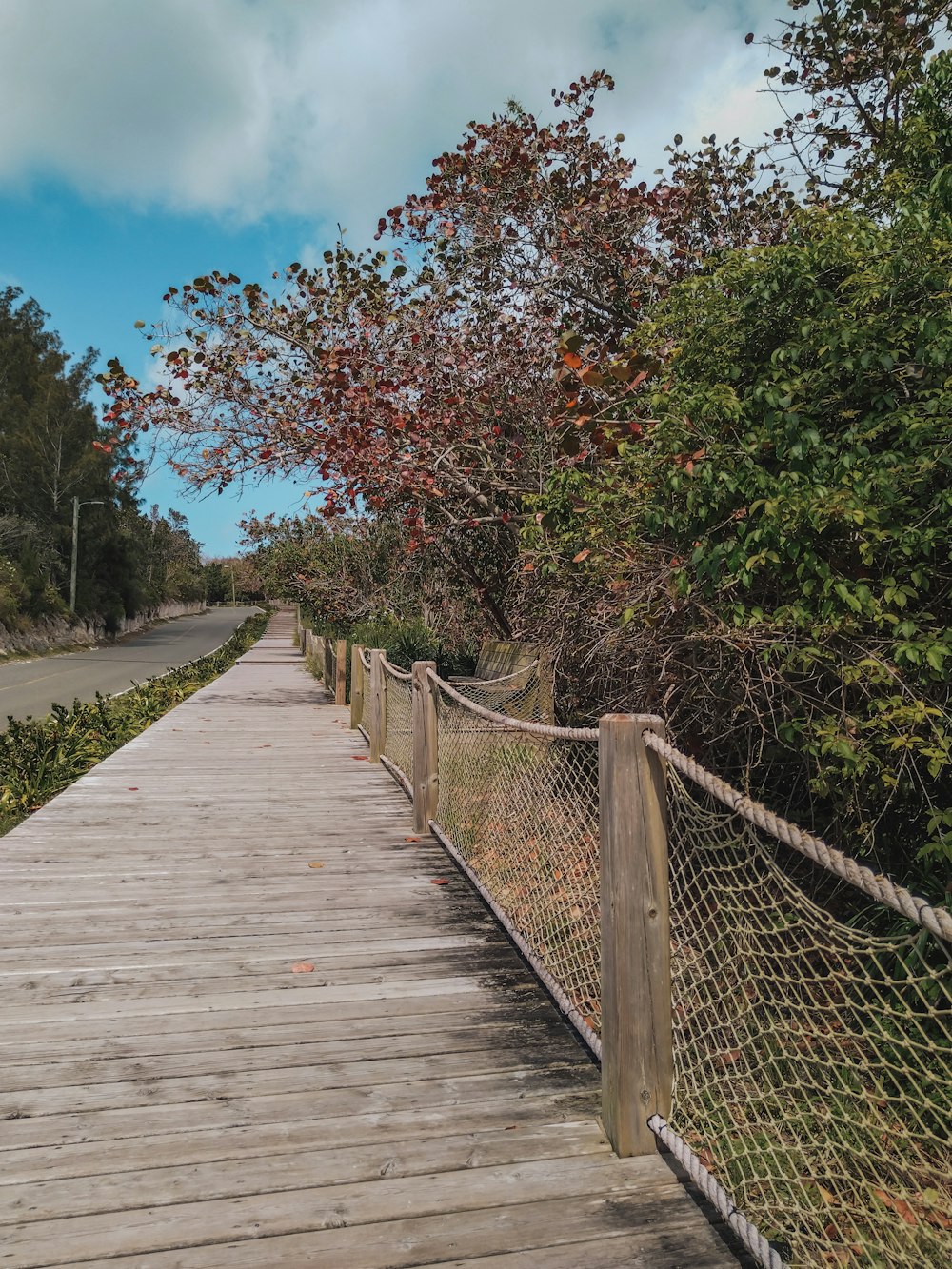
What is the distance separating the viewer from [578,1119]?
8.61 feet

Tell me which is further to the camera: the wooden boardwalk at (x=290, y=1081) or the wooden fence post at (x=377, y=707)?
the wooden fence post at (x=377, y=707)

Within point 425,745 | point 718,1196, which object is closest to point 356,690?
point 425,745

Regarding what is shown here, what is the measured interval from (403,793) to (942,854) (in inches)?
182

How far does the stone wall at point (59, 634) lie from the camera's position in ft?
112

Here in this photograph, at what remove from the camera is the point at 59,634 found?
40156 mm

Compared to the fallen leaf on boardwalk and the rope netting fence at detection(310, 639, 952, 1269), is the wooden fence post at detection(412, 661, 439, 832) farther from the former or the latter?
the fallen leaf on boardwalk

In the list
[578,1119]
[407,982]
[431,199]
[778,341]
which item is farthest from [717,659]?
[431,199]

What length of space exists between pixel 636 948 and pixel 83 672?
2657 centimetres

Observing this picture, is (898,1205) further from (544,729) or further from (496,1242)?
(544,729)

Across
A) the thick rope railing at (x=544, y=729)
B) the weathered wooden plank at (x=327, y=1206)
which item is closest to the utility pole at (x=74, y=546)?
the thick rope railing at (x=544, y=729)

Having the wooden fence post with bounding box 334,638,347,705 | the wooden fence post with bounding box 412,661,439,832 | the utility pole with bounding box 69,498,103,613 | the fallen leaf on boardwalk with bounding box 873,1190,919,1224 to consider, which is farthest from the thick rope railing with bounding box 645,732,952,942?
the utility pole with bounding box 69,498,103,613

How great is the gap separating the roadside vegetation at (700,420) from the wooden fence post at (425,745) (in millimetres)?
1166

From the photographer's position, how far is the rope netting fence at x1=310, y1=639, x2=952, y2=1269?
7.22ft

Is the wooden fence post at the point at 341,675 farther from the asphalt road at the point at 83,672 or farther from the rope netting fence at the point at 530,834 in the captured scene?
the rope netting fence at the point at 530,834
